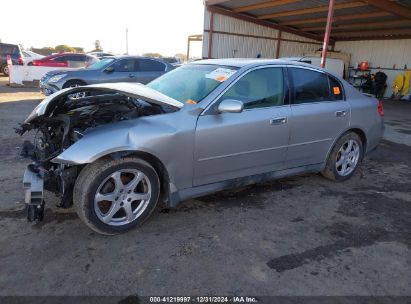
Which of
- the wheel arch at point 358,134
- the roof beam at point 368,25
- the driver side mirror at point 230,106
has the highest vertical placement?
the roof beam at point 368,25

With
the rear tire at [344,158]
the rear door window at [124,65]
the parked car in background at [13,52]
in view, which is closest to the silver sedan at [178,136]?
the rear tire at [344,158]

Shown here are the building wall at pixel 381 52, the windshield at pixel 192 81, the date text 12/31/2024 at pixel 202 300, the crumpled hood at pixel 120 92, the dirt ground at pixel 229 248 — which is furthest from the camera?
the building wall at pixel 381 52

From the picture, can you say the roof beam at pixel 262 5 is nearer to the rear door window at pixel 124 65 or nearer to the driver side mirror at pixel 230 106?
the rear door window at pixel 124 65

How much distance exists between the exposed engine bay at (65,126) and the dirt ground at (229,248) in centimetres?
42

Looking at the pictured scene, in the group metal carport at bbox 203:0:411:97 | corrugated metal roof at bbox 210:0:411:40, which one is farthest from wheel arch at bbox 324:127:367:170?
metal carport at bbox 203:0:411:97

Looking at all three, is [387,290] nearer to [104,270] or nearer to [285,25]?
[104,270]

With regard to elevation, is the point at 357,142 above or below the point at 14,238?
above

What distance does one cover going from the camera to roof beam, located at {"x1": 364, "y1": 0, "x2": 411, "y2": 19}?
1423 cm

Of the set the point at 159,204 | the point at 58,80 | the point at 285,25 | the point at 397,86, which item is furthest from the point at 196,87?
the point at 285,25

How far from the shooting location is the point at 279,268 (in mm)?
2889

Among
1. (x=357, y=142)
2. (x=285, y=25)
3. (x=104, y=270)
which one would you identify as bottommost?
(x=104, y=270)

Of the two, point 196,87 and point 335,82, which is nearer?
point 196,87

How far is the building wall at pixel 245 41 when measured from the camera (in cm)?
2059

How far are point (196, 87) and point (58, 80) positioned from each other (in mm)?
8220
